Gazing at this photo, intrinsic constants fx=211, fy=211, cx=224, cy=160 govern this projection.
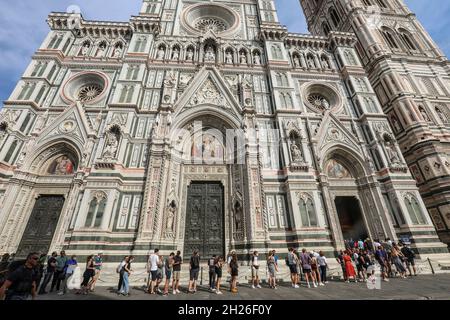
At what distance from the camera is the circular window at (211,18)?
1997 centimetres

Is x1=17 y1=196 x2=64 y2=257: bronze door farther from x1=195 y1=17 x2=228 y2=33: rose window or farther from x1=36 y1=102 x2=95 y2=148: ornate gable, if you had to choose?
x1=195 y1=17 x2=228 y2=33: rose window

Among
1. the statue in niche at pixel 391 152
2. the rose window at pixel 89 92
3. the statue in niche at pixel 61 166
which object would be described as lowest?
the statue in niche at pixel 61 166

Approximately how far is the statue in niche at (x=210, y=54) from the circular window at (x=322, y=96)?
25.7ft

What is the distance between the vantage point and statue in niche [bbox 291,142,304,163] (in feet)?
41.8

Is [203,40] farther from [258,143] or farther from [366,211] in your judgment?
[366,211]

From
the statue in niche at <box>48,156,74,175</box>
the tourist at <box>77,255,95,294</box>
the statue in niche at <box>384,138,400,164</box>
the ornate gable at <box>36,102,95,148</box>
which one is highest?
the ornate gable at <box>36,102,95,148</box>

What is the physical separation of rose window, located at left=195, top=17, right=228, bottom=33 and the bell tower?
569 inches

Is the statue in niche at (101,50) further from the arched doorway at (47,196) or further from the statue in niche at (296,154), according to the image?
the statue in niche at (296,154)

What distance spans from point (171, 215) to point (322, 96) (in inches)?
585

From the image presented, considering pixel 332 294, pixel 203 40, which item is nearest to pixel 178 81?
pixel 203 40

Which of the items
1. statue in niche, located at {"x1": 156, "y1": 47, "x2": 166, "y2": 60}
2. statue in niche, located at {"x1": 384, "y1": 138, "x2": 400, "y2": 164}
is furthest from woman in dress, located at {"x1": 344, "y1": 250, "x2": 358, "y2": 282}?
statue in niche, located at {"x1": 156, "y1": 47, "x2": 166, "y2": 60}

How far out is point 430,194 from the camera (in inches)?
558

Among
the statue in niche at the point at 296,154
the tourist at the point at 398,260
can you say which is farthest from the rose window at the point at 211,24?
the tourist at the point at 398,260

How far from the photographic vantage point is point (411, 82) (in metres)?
18.6
